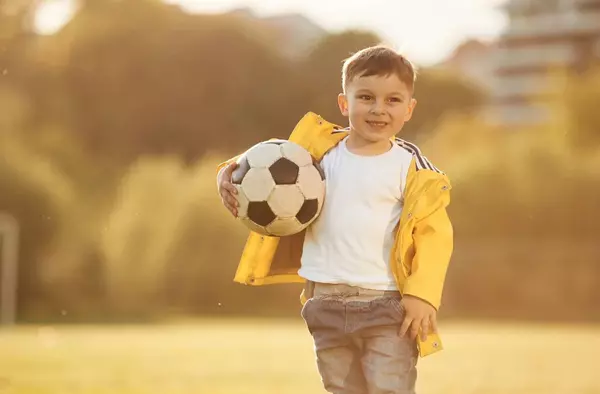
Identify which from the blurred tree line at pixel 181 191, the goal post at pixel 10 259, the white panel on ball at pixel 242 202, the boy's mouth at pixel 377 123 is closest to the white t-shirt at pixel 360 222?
the boy's mouth at pixel 377 123

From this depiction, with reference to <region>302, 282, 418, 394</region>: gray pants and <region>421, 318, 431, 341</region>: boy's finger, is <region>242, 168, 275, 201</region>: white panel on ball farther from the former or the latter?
<region>421, 318, 431, 341</region>: boy's finger

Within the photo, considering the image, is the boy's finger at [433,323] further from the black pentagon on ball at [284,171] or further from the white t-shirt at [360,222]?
the black pentagon on ball at [284,171]

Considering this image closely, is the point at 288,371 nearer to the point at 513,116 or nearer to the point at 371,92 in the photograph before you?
the point at 371,92

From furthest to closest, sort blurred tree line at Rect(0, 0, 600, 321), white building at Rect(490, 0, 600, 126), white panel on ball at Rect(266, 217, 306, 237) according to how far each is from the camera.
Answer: white building at Rect(490, 0, 600, 126) → blurred tree line at Rect(0, 0, 600, 321) → white panel on ball at Rect(266, 217, 306, 237)

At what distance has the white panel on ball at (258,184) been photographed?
3.13 meters

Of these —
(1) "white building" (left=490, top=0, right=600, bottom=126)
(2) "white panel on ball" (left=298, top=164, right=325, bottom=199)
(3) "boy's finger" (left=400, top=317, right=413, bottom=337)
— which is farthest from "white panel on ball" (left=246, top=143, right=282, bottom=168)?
(1) "white building" (left=490, top=0, right=600, bottom=126)

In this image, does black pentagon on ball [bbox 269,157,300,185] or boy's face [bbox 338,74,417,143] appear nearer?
boy's face [bbox 338,74,417,143]

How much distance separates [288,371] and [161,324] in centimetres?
732

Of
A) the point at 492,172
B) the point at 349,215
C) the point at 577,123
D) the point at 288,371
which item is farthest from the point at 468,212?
the point at 349,215

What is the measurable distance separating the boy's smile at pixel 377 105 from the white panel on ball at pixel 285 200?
254 mm

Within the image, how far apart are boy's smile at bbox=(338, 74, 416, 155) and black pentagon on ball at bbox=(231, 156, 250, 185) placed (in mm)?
335

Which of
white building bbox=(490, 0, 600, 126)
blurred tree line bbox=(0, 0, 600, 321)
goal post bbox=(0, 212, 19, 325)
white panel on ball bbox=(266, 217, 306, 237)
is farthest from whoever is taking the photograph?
white building bbox=(490, 0, 600, 126)

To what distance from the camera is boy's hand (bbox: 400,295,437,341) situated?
2.99 m

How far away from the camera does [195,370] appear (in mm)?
7934
